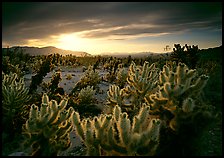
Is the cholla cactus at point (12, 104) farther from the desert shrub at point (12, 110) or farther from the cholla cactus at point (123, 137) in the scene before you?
the cholla cactus at point (123, 137)

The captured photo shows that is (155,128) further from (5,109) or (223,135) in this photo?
(5,109)

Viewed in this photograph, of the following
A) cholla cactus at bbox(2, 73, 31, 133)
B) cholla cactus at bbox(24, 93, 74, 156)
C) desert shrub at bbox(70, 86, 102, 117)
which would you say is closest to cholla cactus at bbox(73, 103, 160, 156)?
cholla cactus at bbox(24, 93, 74, 156)

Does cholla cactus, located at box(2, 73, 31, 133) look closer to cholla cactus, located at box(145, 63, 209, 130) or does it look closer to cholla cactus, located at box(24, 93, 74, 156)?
cholla cactus, located at box(24, 93, 74, 156)

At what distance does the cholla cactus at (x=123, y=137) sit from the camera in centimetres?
380

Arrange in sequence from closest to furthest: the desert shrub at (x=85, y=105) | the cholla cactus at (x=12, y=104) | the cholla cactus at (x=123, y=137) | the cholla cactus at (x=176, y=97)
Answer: the cholla cactus at (x=123, y=137) → the cholla cactus at (x=176, y=97) → the cholla cactus at (x=12, y=104) → the desert shrub at (x=85, y=105)

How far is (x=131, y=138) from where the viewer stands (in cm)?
378

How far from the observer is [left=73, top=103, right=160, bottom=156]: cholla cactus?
12.5ft

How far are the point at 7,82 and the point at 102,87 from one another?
5.34 metres

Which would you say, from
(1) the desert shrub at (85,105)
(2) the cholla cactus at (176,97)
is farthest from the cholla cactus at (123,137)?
(1) the desert shrub at (85,105)

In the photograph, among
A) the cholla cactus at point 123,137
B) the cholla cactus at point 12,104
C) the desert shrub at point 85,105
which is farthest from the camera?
the desert shrub at point 85,105

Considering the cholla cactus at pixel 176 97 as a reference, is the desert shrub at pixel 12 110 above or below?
below

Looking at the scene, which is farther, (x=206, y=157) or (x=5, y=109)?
(x=5, y=109)

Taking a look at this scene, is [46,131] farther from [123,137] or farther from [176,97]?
[176,97]

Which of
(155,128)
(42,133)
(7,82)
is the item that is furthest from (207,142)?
(7,82)
